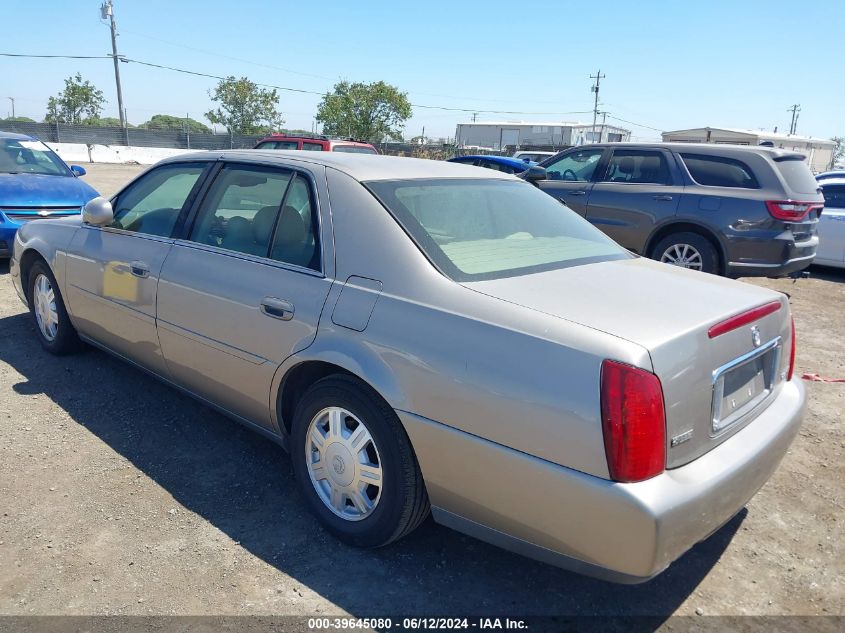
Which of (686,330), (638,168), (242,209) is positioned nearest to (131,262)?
(242,209)

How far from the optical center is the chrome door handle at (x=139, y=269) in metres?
3.73

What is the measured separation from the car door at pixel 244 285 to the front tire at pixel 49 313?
1550 millimetres

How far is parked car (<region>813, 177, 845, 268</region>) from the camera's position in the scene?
364 inches

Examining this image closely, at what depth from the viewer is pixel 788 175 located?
734cm

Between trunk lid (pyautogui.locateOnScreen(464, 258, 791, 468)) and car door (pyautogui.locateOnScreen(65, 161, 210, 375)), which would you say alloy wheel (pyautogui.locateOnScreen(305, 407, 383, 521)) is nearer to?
trunk lid (pyautogui.locateOnScreen(464, 258, 791, 468))

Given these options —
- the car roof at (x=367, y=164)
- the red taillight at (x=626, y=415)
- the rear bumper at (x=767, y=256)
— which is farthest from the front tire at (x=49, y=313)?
the rear bumper at (x=767, y=256)

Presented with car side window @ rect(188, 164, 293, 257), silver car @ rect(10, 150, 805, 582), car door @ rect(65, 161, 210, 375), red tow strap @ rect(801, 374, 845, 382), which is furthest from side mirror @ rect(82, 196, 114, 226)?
red tow strap @ rect(801, 374, 845, 382)

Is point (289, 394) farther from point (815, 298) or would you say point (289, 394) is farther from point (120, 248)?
point (815, 298)

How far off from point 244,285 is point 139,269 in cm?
101

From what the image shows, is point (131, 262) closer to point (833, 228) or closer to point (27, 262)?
point (27, 262)

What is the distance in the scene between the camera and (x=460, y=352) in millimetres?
2326

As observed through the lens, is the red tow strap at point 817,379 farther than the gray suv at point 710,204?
No

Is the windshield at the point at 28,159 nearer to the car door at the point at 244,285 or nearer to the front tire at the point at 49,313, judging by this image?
the front tire at the point at 49,313

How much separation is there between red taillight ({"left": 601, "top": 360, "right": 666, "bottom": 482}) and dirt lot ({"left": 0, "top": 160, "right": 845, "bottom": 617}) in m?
0.85
